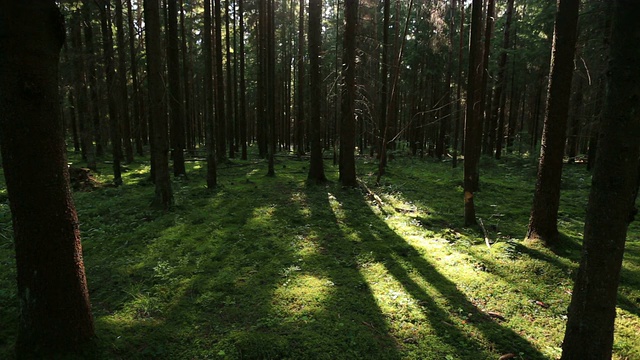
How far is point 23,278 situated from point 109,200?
380 inches

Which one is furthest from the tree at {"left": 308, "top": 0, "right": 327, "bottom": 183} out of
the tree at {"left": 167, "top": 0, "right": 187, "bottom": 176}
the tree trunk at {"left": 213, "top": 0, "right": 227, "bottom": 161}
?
the tree at {"left": 167, "top": 0, "right": 187, "bottom": 176}

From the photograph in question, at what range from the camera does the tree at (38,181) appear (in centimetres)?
281

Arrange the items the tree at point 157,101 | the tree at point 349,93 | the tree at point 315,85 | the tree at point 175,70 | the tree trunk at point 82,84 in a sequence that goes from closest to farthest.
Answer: the tree at point 157,101
the tree at point 175,70
the tree at point 349,93
the tree at point 315,85
the tree trunk at point 82,84

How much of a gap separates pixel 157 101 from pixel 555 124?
10165 mm

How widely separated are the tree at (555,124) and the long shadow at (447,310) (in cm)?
277

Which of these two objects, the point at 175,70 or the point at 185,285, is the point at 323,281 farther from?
the point at 175,70

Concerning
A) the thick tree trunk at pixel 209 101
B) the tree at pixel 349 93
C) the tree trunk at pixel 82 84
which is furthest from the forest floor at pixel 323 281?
the tree trunk at pixel 82 84

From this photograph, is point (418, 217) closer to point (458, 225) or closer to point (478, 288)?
point (458, 225)

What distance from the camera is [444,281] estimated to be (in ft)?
19.5

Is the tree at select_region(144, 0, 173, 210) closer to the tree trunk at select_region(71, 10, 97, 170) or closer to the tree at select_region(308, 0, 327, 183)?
the tree at select_region(308, 0, 327, 183)

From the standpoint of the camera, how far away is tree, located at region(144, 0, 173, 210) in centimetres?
912

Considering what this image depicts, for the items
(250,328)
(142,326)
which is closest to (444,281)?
(250,328)

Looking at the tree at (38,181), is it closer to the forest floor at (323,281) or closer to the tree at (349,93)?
the forest floor at (323,281)

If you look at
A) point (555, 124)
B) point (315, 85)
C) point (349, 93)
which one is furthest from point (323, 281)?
point (315, 85)
